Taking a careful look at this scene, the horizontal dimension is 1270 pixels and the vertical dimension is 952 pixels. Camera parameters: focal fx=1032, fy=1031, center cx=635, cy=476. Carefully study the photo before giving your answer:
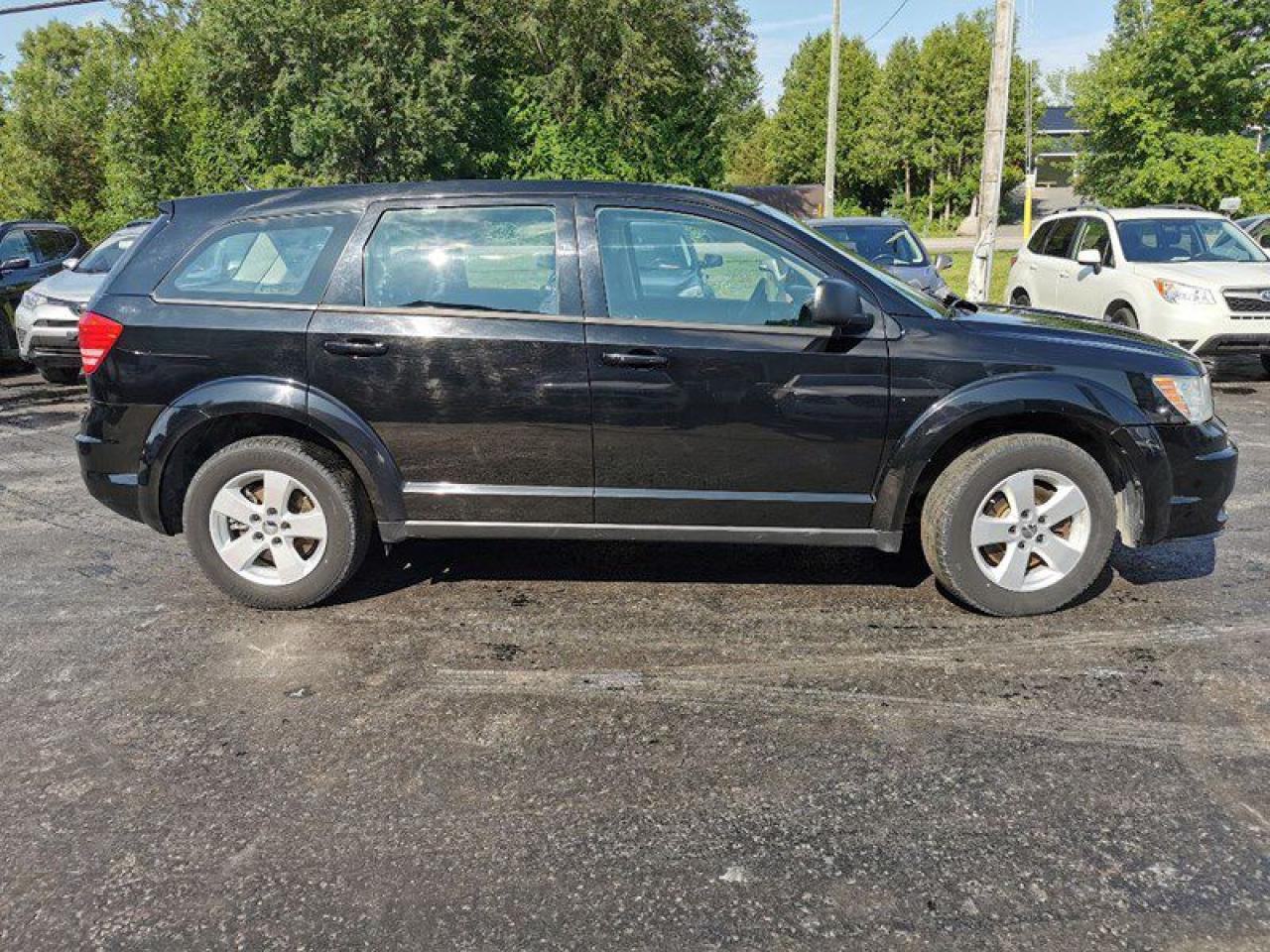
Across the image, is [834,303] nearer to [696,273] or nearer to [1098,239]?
[696,273]

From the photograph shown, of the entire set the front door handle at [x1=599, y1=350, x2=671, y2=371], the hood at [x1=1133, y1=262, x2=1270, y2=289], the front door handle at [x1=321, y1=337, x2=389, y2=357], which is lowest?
the hood at [x1=1133, y1=262, x2=1270, y2=289]

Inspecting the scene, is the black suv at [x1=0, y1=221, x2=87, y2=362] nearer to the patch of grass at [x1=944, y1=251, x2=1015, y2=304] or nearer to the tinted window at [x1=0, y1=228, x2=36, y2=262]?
the tinted window at [x1=0, y1=228, x2=36, y2=262]

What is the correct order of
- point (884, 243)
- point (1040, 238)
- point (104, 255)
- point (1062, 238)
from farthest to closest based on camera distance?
point (884, 243), point (1040, 238), point (1062, 238), point (104, 255)

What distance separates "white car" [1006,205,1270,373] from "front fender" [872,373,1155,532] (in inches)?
200

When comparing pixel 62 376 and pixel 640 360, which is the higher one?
pixel 640 360

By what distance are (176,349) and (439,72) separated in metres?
24.4

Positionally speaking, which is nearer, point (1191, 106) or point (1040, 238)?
point (1040, 238)

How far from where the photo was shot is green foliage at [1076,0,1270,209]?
22141mm

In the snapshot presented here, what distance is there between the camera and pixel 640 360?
4168mm

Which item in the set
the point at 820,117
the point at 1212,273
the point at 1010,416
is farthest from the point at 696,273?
the point at 820,117

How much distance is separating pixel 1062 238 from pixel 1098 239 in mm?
739


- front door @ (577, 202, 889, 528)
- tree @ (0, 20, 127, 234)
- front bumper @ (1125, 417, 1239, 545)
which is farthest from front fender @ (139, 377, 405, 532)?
tree @ (0, 20, 127, 234)

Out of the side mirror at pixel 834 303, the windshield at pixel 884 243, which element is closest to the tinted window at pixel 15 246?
the windshield at pixel 884 243

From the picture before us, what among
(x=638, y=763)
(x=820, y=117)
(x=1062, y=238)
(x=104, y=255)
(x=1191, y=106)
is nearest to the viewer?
(x=638, y=763)
